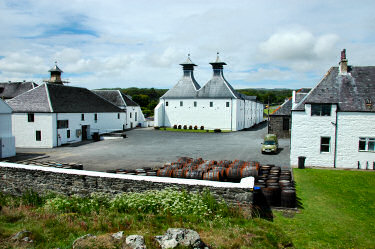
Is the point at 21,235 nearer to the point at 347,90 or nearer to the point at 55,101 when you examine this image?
the point at 347,90

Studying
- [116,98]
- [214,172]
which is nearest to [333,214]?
[214,172]

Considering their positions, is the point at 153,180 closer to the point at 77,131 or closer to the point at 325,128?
the point at 325,128

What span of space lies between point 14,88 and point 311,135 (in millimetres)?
53917

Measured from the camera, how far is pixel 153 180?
12.0 meters

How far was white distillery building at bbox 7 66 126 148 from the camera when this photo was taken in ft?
104

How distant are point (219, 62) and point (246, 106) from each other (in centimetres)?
1027

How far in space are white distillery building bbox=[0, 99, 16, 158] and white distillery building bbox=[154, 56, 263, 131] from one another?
27.9 meters

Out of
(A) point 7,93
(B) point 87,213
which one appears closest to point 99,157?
(B) point 87,213

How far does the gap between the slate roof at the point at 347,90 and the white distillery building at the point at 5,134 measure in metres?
24.5

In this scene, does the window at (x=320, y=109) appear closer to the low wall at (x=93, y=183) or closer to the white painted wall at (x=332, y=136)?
the white painted wall at (x=332, y=136)

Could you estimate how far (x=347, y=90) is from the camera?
22000mm

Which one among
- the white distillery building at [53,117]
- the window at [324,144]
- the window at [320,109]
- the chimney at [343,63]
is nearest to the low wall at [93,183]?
the window at [324,144]

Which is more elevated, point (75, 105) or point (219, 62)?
point (219, 62)

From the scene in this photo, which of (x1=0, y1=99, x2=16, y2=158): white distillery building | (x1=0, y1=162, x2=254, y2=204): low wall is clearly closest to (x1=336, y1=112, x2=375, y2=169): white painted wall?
(x1=0, y1=162, x2=254, y2=204): low wall
